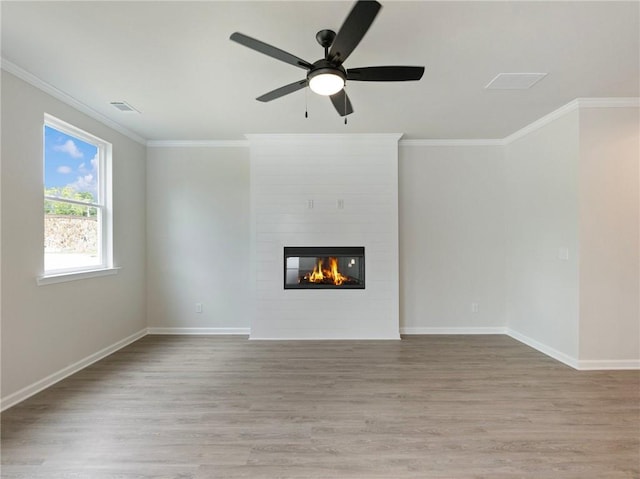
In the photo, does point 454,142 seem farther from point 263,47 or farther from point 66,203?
point 66,203

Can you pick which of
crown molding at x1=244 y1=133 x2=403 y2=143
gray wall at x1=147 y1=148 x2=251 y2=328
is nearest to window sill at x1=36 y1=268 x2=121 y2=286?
gray wall at x1=147 y1=148 x2=251 y2=328

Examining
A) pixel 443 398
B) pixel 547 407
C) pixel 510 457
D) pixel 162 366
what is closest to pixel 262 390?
pixel 162 366

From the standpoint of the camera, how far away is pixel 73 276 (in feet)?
10.2

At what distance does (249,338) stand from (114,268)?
70.5 inches

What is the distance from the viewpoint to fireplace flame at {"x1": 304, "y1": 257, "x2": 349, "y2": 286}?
4.37 m

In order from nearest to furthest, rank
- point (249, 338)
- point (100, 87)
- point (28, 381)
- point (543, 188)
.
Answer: point (28, 381)
point (100, 87)
point (543, 188)
point (249, 338)

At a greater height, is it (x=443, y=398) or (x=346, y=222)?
(x=346, y=222)

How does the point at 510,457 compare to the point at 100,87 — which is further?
the point at 100,87

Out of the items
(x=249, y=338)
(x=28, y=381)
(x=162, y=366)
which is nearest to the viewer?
(x=28, y=381)

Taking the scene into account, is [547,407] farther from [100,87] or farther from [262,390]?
[100,87]

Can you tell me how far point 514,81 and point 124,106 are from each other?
362 cm

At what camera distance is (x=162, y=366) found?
3318mm

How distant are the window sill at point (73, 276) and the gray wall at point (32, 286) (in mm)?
46

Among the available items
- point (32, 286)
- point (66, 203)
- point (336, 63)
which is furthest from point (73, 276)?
point (336, 63)
